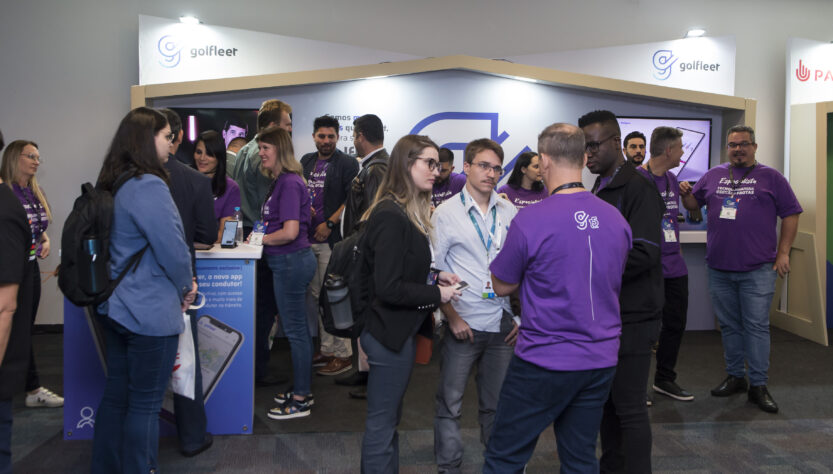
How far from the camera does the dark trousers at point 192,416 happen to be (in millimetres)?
3098

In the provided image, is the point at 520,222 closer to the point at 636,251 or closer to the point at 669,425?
the point at 636,251

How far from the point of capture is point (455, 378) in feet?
8.97

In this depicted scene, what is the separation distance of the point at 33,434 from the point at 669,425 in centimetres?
345

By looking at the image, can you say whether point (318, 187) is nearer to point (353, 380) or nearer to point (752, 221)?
point (353, 380)

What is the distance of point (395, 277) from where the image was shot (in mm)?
2219

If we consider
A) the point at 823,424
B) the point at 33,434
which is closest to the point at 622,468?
the point at 823,424

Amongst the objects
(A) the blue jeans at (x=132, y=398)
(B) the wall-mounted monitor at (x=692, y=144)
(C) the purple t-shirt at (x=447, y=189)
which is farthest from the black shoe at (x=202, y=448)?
(B) the wall-mounted monitor at (x=692, y=144)

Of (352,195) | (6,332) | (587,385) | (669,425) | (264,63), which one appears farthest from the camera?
(264,63)

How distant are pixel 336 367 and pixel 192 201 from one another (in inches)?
78.5

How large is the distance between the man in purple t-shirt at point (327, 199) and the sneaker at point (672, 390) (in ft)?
6.99

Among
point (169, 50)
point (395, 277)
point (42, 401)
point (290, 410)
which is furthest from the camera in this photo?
point (169, 50)

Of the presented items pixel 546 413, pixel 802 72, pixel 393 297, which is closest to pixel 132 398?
pixel 393 297

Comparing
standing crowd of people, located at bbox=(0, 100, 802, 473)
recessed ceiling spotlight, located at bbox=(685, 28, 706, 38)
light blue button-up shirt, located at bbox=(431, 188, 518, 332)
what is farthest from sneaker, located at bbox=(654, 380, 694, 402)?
recessed ceiling spotlight, located at bbox=(685, 28, 706, 38)

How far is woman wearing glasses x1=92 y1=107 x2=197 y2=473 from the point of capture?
2309 millimetres
